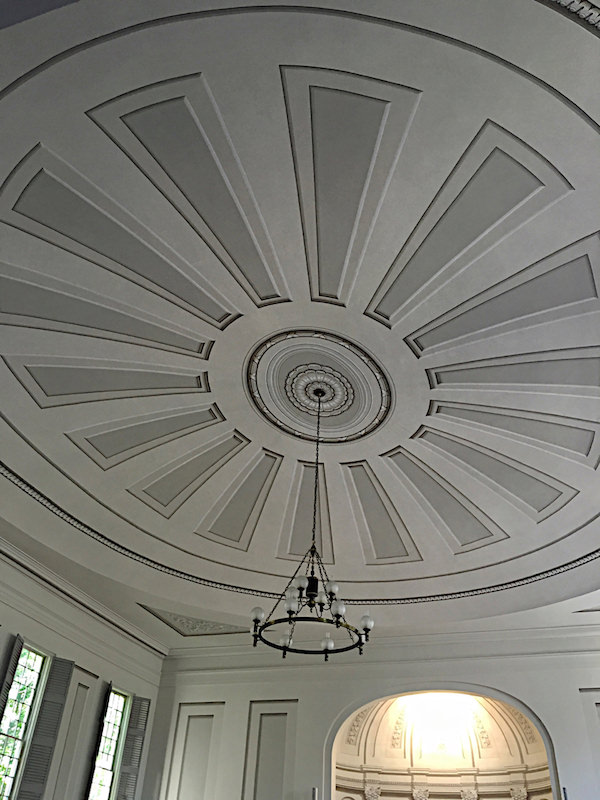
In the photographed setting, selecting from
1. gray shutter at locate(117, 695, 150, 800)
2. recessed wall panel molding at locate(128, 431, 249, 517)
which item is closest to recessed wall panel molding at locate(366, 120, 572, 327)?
recessed wall panel molding at locate(128, 431, 249, 517)

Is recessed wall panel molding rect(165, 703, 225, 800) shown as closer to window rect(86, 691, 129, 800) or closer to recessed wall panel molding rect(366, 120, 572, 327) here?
window rect(86, 691, 129, 800)

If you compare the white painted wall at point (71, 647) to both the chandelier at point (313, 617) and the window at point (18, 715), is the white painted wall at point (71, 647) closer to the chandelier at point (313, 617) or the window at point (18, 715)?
the window at point (18, 715)

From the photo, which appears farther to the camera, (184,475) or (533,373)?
(184,475)

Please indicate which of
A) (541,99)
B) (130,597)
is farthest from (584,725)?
(541,99)

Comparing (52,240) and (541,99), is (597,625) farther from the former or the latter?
(52,240)

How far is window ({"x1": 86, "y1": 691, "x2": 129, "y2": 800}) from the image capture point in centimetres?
960

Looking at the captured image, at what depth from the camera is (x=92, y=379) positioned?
7.27 meters

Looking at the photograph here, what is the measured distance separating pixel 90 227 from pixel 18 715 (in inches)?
248

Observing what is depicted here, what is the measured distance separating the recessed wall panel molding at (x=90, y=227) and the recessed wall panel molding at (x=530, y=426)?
2.98m

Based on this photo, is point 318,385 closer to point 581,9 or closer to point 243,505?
point 243,505

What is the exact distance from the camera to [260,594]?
9.97 metres

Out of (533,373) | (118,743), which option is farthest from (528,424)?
(118,743)

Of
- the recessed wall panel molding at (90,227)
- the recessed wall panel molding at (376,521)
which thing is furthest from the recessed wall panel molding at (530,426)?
the recessed wall panel molding at (90,227)

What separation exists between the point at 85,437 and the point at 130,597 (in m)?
2.95
